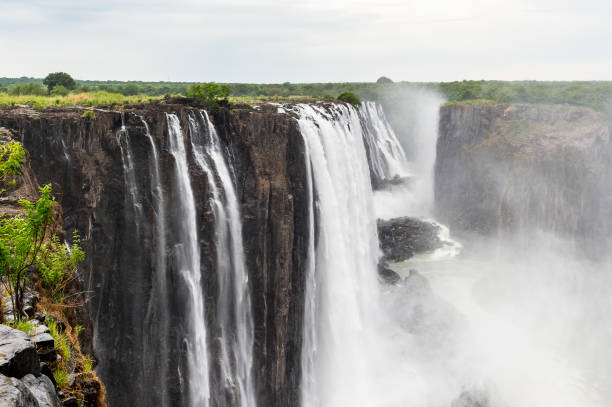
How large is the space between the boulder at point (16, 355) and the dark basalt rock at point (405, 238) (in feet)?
123

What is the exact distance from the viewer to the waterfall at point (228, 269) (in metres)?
19.5

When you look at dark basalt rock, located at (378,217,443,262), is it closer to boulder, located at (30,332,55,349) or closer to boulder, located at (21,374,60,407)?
boulder, located at (30,332,55,349)

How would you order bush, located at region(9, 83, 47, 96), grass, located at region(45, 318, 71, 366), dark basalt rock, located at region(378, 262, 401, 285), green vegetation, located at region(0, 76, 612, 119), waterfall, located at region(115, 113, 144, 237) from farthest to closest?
dark basalt rock, located at region(378, 262, 401, 285), bush, located at region(9, 83, 47, 96), green vegetation, located at region(0, 76, 612, 119), waterfall, located at region(115, 113, 144, 237), grass, located at region(45, 318, 71, 366)

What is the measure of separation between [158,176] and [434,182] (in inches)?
1786

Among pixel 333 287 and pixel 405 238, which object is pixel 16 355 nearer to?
pixel 333 287

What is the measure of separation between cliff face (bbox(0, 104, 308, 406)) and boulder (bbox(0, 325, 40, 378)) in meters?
6.98

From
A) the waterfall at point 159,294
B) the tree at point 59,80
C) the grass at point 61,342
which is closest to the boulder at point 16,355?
the grass at point 61,342

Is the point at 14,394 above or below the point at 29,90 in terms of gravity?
below

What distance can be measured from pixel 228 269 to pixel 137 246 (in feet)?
14.9

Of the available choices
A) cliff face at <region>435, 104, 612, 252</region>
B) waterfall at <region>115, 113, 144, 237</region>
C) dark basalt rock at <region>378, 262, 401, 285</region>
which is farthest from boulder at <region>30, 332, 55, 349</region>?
cliff face at <region>435, 104, 612, 252</region>

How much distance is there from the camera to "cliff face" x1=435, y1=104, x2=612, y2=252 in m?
43.0

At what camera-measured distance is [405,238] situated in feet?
147

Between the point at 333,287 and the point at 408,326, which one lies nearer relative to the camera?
the point at 333,287

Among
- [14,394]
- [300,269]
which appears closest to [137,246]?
[300,269]
